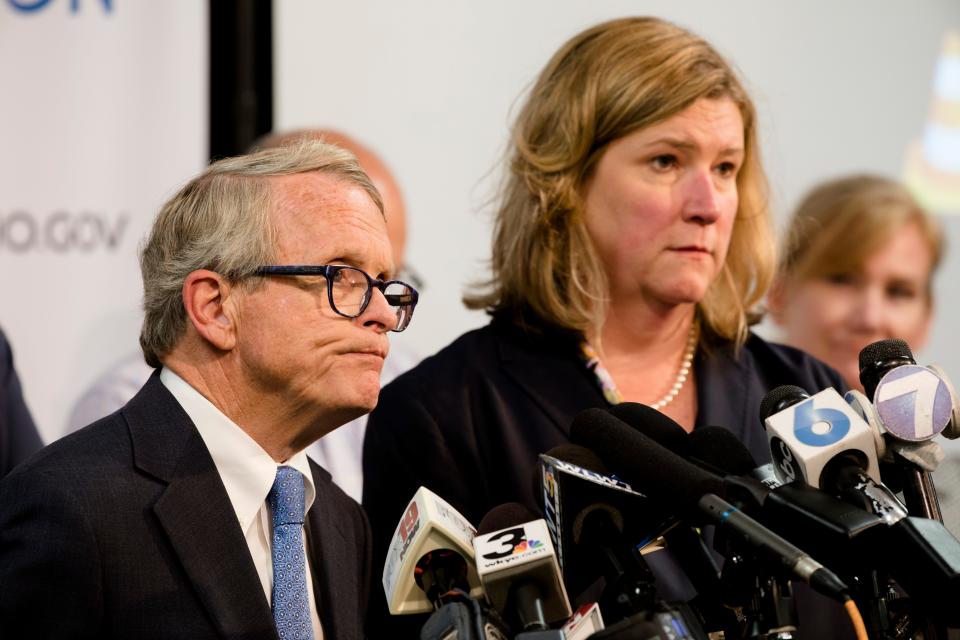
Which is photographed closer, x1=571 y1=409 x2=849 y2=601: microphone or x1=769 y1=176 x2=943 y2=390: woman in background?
x1=571 y1=409 x2=849 y2=601: microphone

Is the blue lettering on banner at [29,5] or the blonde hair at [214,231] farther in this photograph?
the blue lettering on banner at [29,5]

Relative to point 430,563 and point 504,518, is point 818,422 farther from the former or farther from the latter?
point 430,563

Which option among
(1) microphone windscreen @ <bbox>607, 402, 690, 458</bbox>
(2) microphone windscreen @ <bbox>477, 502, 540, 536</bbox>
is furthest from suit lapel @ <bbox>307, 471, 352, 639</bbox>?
(1) microphone windscreen @ <bbox>607, 402, 690, 458</bbox>

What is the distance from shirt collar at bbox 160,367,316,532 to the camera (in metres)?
2.12

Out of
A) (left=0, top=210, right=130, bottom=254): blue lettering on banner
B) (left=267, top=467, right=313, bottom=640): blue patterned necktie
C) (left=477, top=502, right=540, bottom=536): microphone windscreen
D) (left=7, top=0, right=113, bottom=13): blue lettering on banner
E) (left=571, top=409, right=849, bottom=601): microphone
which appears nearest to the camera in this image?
(left=571, top=409, right=849, bottom=601): microphone

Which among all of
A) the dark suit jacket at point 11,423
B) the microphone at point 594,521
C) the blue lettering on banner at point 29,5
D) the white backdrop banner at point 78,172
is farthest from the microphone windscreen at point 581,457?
the blue lettering on banner at point 29,5

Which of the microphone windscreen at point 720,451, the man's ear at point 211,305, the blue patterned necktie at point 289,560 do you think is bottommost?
the blue patterned necktie at point 289,560

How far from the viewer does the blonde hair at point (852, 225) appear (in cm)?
458

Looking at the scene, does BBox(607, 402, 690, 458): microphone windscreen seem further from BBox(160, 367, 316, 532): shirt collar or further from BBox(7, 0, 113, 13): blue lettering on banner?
BBox(7, 0, 113, 13): blue lettering on banner

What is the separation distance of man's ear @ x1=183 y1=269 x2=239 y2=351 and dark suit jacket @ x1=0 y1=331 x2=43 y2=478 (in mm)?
1140

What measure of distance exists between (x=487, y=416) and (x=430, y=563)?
34.0 inches

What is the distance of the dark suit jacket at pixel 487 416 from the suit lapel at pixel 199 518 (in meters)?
0.54

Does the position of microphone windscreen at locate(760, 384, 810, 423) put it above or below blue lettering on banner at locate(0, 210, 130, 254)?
above

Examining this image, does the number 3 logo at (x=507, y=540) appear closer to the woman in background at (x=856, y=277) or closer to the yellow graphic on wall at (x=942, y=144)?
the woman in background at (x=856, y=277)
